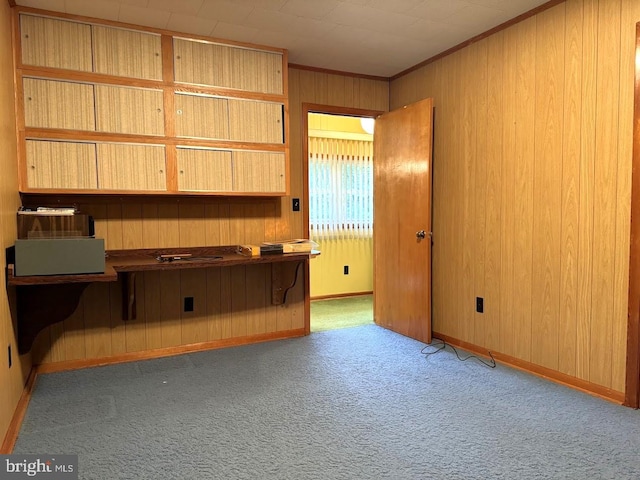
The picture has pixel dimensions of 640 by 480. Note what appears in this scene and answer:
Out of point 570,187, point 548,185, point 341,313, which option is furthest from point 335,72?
point 341,313

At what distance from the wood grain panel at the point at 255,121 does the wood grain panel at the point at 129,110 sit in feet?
1.72

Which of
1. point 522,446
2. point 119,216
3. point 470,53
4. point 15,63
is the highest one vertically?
point 470,53

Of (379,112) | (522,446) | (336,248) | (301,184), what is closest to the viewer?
(522,446)

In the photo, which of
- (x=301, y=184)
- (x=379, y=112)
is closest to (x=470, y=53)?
Answer: (x=379, y=112)

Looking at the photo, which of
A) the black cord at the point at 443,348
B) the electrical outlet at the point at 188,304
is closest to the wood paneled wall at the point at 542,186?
the black cord at the point at 443,348

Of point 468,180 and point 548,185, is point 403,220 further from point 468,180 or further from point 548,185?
point 548,185

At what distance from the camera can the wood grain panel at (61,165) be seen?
2.80 metres

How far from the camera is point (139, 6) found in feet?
9.15

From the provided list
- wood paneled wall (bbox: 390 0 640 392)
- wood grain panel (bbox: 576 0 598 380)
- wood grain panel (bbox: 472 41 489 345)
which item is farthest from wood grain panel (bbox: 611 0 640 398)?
wood grain panel (bbox: 472 41 489 345)

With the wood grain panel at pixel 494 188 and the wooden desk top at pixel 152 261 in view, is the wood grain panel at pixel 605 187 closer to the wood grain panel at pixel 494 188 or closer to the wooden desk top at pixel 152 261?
the wood grain panel at pixel 494 188

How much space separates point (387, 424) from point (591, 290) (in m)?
1.46

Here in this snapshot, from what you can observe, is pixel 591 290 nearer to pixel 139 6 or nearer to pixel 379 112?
pixel 379 112

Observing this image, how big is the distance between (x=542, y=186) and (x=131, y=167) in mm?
2738

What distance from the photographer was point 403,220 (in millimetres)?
3961
